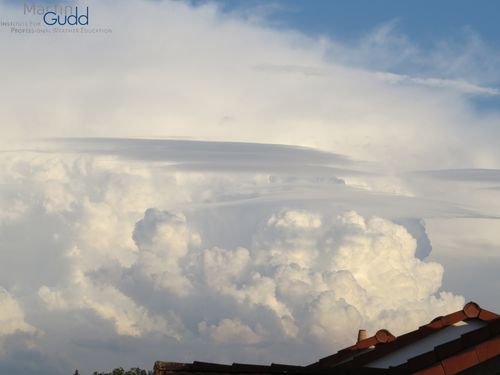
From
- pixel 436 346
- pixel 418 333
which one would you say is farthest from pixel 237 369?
pixel 418 333

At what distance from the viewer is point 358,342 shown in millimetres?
32656

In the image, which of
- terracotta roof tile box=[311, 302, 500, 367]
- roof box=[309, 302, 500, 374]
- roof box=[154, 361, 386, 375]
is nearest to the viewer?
roof box=[309, 302, 500, 374]

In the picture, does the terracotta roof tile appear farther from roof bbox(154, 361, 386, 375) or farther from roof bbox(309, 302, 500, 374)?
roof bbox(154, 361, 386, 375)

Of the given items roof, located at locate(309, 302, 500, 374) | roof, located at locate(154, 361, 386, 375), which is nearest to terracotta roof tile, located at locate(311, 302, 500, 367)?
roof, located at locate(309, 302, 500, 374)

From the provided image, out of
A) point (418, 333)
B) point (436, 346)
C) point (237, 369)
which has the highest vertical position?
point (418, 333)

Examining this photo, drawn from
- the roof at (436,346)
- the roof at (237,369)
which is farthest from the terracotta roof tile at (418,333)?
the roof at (237,369)

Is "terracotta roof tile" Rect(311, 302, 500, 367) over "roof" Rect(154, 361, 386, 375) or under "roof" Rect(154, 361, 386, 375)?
over

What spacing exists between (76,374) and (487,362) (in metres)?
171

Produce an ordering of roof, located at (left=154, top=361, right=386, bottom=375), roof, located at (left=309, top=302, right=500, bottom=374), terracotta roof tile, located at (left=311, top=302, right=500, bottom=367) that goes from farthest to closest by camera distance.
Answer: terracotta roof tile, located at (left=311, top=302, right=500, bottom=367) < roof, located at (left=154, top=361, right=386, bottom=375) < roof, located at (left=309, top=302, right=500, bottom=374)

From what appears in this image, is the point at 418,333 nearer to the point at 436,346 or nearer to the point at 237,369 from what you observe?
the point at 436,346

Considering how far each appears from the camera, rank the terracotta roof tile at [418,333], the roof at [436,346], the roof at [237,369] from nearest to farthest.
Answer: the roof at [436,346]
the roof at [237,369]
the terracotta roof tile at [418,333]

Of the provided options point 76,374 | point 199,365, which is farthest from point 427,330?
point 76,374

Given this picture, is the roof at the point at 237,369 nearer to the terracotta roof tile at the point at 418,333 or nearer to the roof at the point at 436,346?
the roof at the point at 436,346

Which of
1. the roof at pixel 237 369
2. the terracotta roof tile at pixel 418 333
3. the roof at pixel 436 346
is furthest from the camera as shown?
the terracotta roof tile at pixel 418 333
